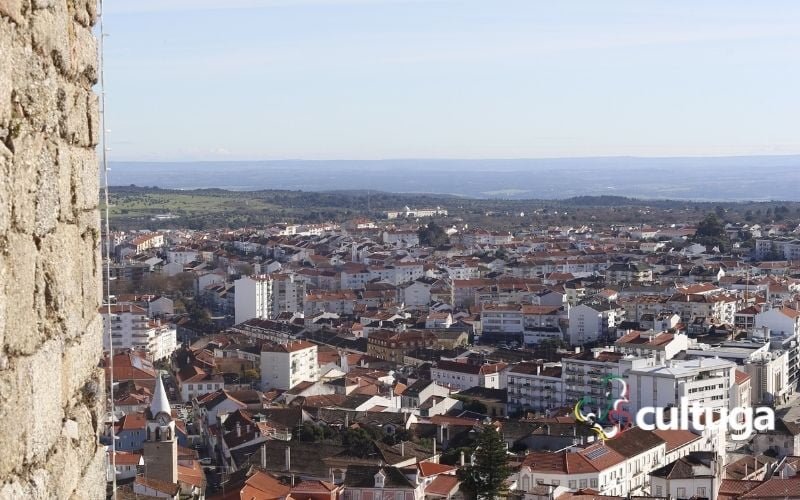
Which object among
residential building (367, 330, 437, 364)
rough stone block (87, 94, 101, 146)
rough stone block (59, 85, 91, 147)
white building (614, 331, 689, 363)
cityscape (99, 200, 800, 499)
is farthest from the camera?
residential building (367, 330, 437, 364)

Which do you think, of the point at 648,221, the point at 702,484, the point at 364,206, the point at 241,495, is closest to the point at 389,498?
the point at 241,495

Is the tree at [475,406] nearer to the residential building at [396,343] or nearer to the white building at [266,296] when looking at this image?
the residential building at [396,343]

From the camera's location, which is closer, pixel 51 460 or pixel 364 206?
pixel 51 460

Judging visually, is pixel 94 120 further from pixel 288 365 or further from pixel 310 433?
pixel 288 365

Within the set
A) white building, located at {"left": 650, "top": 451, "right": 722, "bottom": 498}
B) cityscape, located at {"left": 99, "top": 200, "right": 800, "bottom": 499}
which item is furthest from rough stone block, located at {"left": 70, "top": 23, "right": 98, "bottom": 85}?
white building, located at {"left": 650, "top": 451, "right": 722, "bottom": 498}

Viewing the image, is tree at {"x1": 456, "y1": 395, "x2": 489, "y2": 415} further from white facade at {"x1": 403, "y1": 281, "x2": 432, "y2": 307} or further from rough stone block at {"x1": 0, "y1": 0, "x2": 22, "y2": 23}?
rough stone block at {"x1": 0, "y1": 0, "x2": 22, "y2": 23}

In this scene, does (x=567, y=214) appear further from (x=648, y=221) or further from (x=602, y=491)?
(x=602, y=491)

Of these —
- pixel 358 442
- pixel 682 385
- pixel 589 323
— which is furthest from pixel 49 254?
pixel 589 323
